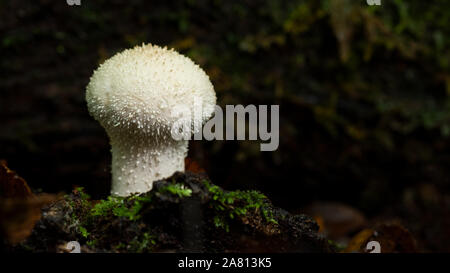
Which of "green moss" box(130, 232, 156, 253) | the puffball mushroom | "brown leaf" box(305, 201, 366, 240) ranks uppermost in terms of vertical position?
the puffball mushroom

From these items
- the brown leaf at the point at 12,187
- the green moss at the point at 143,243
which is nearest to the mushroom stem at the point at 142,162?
the brown leaf at the point at 12,187

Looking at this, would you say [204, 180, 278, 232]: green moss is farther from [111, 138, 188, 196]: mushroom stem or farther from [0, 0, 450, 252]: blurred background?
[0, 0, 450, 252]: blurred background

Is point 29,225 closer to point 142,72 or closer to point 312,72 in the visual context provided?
point 142,72

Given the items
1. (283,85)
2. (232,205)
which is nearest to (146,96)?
(232,205)

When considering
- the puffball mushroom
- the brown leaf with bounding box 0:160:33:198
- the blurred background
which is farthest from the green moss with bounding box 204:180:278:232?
the blurred background

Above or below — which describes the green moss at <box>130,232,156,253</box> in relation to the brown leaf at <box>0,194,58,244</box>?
below

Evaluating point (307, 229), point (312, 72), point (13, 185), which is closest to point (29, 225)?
point (13, 185)

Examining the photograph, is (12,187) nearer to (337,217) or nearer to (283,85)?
(283,85)
